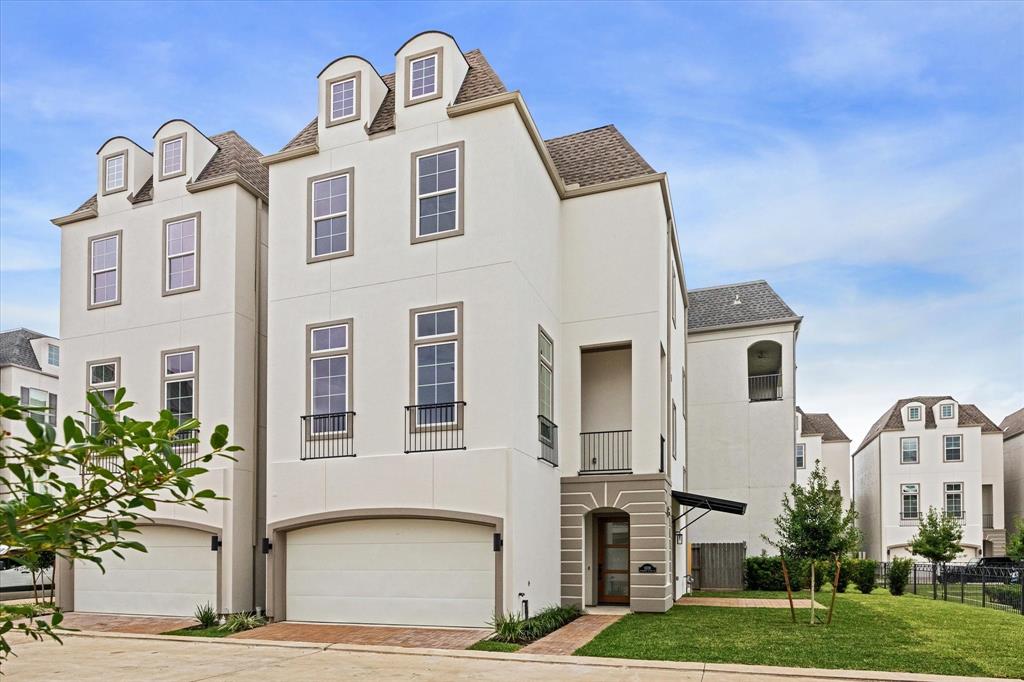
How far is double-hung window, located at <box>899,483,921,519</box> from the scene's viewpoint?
50.1 metres

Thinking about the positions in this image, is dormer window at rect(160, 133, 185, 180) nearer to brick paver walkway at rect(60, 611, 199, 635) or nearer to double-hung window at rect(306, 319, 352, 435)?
double-hung window at rect(306, 319, 352, 435)

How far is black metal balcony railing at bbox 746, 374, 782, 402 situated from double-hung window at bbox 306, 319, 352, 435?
18.1 m

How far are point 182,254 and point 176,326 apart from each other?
1.80 meters

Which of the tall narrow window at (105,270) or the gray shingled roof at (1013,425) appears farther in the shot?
the gray shingled roof at (1013,425)

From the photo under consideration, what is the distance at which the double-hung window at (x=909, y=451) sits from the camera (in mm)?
50688

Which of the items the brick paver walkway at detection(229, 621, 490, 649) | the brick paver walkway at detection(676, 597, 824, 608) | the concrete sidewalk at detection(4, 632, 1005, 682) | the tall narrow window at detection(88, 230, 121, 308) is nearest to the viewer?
the concrete sidewalk at detection(4, 632, 1005, 682)

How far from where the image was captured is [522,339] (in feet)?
54.9

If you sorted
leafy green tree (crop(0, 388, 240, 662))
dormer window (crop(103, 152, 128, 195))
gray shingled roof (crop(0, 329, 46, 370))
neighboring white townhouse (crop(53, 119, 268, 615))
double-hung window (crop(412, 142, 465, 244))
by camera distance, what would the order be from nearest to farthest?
leafy green tree (crop(0, 388, 240, 662)) < double-hung window (crop(412, 142, 465, 244)) < neighboring white townhouse (crop(53, 119, 268, 615)) < dormer window (crop(103, 152, 128, 195)) < gray shingled roof (crop(0, 329, 46, 370))

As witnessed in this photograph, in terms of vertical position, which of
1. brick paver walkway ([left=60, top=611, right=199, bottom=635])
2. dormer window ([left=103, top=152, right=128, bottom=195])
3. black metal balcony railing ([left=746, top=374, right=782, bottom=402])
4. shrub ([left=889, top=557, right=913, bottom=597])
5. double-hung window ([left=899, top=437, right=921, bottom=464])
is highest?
dormer window ([left=103, top=152, right=128, bottom=195])

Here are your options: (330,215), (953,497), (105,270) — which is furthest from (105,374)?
(953,497)

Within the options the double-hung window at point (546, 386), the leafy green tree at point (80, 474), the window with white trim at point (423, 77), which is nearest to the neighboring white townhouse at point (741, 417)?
the double-hung window at point (546, 386)

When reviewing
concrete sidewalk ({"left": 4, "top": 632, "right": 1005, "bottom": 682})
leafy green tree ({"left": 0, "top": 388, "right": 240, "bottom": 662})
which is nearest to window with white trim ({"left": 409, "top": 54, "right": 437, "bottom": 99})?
concrete sidewalk ({"left": 4, "top": 632, "right": 1005, "bottom": 682})

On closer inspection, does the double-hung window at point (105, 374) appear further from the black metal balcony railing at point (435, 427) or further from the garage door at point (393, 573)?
the black metal balcony railing at point (435, 427)

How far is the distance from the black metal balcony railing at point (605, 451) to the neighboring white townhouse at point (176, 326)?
26.0 ft
